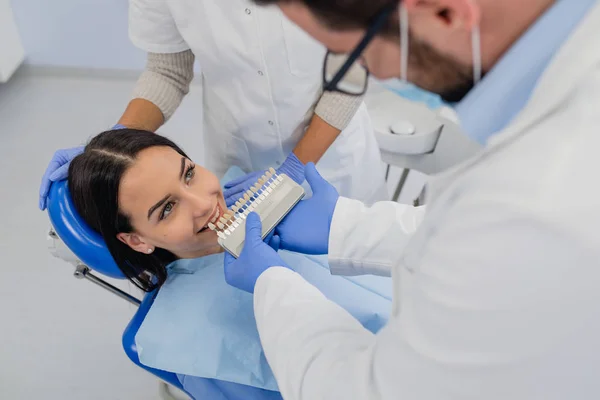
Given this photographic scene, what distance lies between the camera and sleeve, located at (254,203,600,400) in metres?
0.48

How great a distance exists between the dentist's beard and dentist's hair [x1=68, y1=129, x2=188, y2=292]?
2.87ft

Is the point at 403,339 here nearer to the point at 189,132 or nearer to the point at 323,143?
the point at 323,143

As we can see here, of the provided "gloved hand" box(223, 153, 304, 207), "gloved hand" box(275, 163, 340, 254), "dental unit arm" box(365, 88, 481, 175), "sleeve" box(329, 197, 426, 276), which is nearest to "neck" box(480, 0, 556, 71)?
"sleeve" box(329, 197, 426, 276)

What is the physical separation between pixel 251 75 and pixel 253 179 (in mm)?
294

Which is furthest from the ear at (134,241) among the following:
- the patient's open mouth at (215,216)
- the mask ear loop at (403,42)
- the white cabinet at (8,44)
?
the white cabinet at (8,44)

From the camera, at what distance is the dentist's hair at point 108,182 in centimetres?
122

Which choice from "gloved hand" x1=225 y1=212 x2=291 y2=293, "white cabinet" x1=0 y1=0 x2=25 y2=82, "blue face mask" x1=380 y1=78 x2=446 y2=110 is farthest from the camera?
"white cabinet" x1=0 y1=0 x2=25 y2=82

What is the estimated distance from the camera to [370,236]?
3.65 feet

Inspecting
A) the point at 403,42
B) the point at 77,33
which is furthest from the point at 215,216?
the point at 77,33

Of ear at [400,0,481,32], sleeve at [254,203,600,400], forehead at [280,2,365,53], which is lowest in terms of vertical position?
sleeve at [254,203,600,400]

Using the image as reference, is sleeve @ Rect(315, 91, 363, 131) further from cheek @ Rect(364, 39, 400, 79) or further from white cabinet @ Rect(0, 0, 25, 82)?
white cabinet @ Rect(0, 0, 25, 82)

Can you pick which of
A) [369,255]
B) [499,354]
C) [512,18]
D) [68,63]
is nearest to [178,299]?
[369,255]

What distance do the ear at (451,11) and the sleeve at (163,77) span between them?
1000 millimetres

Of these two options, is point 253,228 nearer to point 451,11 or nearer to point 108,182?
point 108,182
